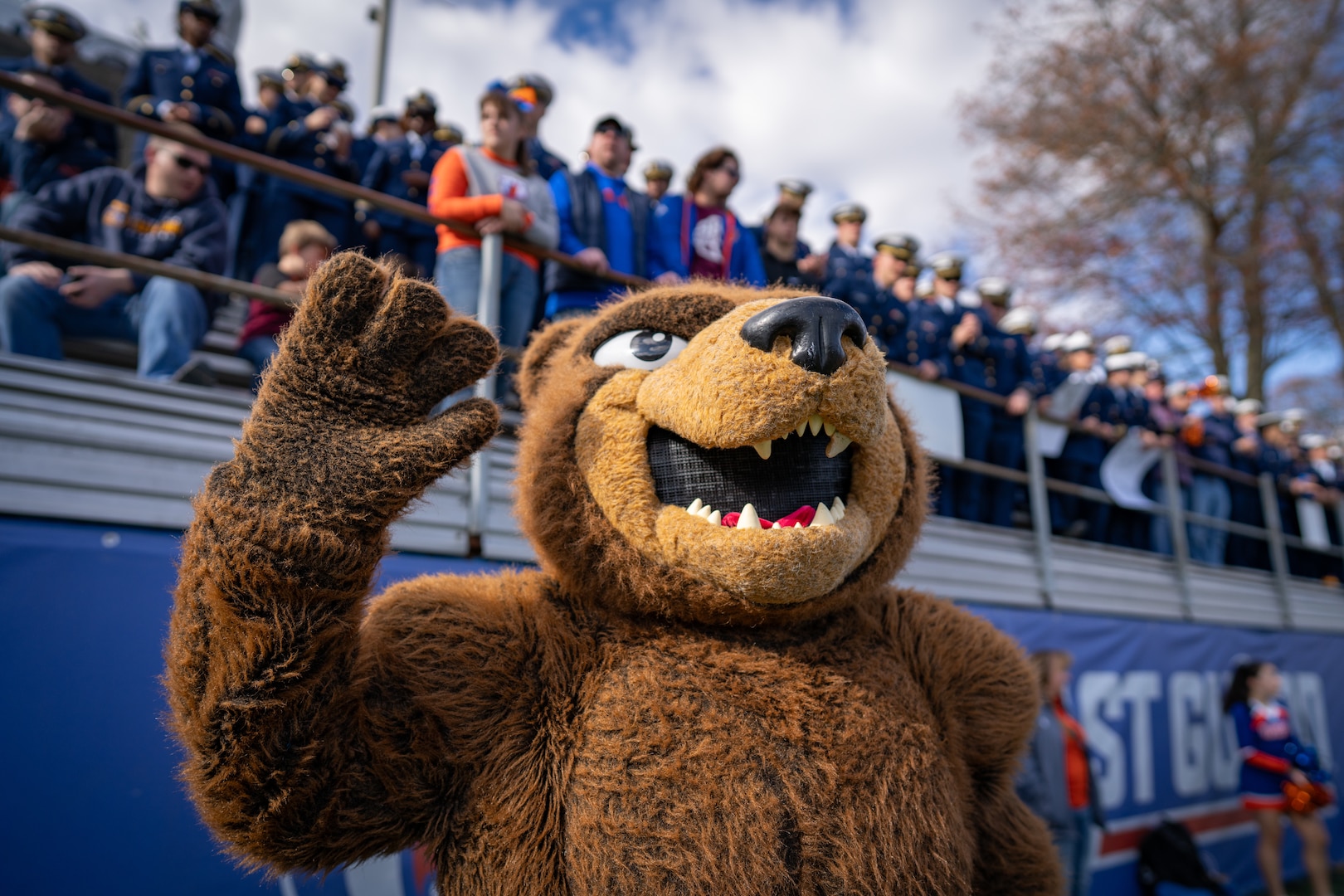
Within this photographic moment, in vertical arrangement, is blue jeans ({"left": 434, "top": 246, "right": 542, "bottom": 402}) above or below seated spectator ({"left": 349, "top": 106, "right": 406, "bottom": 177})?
below

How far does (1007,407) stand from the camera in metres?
4.77

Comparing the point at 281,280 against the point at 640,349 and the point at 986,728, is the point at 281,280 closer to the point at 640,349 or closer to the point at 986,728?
the point at 640,349

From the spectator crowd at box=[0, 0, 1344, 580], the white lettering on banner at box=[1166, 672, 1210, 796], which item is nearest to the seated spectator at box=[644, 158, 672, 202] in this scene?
the spectator crowd at box=[0, 0, 1344, 580]

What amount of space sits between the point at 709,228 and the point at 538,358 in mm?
2659

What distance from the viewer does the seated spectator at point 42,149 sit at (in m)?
3.54

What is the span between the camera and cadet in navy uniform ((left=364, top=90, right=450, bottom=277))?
429 cm

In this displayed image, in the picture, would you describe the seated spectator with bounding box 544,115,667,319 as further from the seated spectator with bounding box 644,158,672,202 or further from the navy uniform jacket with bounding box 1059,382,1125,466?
the navy uniform jacket with bounding box 1059,382,1125,466

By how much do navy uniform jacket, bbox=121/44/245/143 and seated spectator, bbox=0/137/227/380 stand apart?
81 cm

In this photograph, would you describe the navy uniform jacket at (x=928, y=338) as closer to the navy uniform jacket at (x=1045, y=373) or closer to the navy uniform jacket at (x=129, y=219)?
the navy uniform jacket at (x=1045, y=373)

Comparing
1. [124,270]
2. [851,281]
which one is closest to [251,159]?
[124,270]

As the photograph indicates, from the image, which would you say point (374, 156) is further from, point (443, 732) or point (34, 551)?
point (443, 732)

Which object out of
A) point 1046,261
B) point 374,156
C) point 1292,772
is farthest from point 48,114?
point 1046,261

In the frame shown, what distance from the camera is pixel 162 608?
2.03m

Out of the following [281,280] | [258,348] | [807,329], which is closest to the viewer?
[807,329]
